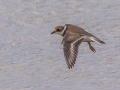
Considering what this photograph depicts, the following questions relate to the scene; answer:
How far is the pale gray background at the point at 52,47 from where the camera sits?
11383mm

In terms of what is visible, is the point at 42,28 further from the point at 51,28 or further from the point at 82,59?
the point at 82,59

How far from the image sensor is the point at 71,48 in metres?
9.96

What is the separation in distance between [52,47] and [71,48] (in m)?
3.24

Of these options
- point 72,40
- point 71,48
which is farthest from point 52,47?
point 71,48

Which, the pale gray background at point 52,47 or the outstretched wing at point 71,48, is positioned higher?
the outstretched wing at point 71,48

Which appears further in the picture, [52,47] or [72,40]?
[52,47]

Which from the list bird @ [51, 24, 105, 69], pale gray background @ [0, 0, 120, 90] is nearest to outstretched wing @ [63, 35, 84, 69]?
bird @ [51, 24, 105, 69]

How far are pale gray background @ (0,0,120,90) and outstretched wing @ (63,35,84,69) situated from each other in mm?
1105

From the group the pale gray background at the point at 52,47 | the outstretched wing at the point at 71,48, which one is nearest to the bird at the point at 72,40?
the outstretched wing at the point at 71,48

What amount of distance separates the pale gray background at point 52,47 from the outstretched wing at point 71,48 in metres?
1.10

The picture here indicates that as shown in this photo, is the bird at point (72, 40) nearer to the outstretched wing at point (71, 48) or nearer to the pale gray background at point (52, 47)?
the outstretched wing at point (71, 48)

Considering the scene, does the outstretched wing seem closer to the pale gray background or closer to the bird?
the bird

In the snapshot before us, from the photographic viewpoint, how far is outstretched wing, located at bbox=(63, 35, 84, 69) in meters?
9.77

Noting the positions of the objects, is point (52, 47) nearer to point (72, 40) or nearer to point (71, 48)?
point (72, 40)
